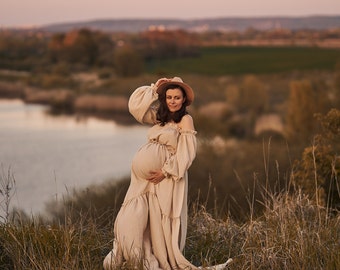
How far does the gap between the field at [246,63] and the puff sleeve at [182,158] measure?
51.8 m

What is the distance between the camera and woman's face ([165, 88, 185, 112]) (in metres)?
5.20

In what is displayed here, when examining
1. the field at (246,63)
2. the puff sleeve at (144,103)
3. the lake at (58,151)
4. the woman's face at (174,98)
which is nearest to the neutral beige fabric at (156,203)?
the puff sleeve at (144,103)

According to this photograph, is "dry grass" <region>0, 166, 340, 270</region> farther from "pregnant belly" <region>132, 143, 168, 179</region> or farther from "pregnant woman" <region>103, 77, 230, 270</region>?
"pregnant belly" <region>132, 143, 168, 179</region>

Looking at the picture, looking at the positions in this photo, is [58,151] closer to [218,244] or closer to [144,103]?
[218,244]

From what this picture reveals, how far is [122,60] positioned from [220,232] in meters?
53.5

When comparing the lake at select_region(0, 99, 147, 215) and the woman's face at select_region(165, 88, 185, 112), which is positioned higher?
the woman's face at select_region(165, 88, 185, 112)

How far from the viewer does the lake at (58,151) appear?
18000mm

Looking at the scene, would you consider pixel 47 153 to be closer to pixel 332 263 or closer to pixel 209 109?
pixel 209 109

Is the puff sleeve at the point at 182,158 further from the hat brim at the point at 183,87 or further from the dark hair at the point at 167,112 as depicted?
the hat brim at the point at 183,87

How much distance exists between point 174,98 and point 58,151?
1873cm

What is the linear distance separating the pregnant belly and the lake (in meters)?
8.94

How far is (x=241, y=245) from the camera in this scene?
19.2 feet

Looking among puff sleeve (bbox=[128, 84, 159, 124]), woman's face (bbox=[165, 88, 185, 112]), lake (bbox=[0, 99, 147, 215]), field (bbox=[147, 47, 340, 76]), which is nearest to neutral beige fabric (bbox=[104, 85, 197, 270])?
puff sleeve (bbox=[128, 84, 159, 124])

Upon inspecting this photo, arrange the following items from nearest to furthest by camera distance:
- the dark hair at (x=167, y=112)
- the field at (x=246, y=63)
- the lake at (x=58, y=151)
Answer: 1. the dark hair at (x=167, y=112)
2. the lake at (x=58, y=151)
3. the field at (x=246, y=63)
